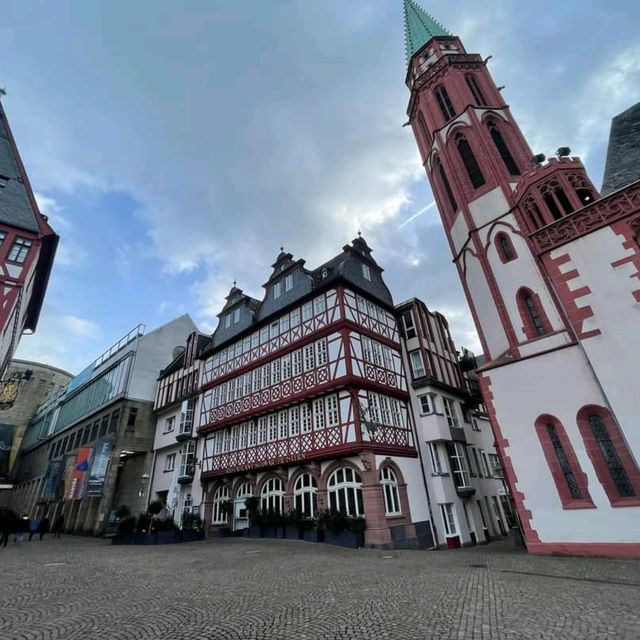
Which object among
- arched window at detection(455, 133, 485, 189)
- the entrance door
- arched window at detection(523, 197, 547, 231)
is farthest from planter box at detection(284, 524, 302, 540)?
arched window at detection(455, 133, 485, 189)

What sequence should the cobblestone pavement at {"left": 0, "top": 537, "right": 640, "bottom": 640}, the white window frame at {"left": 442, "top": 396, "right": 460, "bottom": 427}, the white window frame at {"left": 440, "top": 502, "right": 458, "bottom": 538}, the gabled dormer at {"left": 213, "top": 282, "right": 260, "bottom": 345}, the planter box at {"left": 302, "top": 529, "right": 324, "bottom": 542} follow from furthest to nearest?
the gabled dormer at {"left": 213, "top": 282, "right": 260, "bottom": 345}
the white window frame at {"left": 442, "top": 396, "right": 460, "bottom": 427}
the white window frame at {"left": 440, "top": 502, "right": 458, "bottom": 538}
the planter box at {"left": 302, "top": 529, "right": 324, "bottom": 542}
the cobblestone pavement at {"left": 0, "top": 537, "right": 640, "bottom": 640}

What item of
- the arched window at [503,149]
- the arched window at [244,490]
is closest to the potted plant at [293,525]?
→ the arched window at [244,490]

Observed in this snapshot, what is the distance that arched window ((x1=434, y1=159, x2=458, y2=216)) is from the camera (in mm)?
18784

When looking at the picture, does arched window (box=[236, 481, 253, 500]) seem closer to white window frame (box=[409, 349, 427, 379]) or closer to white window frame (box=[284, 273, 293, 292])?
white window frame (box=[409, 349, 427, 379])

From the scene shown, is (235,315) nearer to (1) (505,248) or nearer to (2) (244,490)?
(2) (244,490)

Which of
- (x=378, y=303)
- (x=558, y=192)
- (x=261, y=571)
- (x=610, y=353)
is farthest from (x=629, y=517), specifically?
(x=378, y=303)

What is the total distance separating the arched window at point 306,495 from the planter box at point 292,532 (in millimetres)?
703

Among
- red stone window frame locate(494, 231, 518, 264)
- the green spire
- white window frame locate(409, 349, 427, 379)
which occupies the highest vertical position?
the green spire

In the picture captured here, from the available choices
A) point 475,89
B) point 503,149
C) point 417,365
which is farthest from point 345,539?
point 475,89

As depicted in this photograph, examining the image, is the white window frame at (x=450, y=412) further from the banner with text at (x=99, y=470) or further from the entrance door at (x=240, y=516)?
the banner with text at (x=99, y=470)

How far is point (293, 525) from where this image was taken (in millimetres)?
16812

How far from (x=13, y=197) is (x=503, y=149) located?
101 ft

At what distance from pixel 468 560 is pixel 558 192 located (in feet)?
45.5

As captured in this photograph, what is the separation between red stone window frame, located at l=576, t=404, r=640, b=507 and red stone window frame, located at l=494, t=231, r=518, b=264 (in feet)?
21.2
